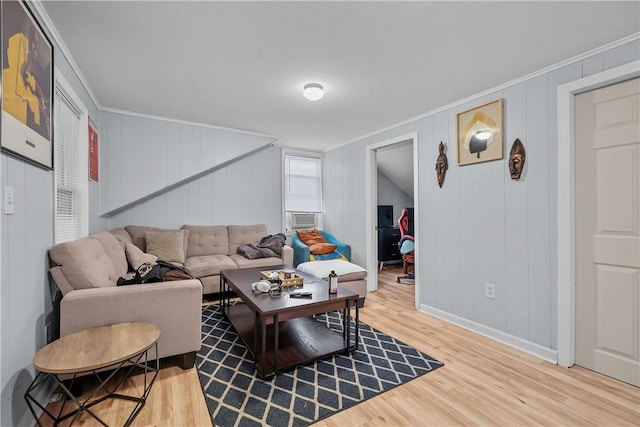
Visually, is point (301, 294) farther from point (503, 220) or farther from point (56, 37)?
point (56, 37)

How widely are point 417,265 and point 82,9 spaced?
3.58 m

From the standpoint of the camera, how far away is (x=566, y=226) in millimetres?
2191

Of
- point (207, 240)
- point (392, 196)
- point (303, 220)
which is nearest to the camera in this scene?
point (207, 240)

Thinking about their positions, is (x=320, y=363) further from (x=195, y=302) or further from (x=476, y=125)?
(x=476, y=125)

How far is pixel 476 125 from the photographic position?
280cm

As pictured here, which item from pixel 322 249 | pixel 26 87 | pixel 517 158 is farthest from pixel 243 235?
pixel 517 158

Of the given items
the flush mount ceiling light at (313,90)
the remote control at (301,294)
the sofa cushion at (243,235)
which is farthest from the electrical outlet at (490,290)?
the sofa cushion at (243,235)

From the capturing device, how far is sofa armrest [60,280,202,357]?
5.76 ft

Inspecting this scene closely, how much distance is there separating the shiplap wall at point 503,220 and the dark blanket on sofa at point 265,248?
196 centimetres

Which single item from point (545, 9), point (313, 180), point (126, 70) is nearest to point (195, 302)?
point (126, 70)

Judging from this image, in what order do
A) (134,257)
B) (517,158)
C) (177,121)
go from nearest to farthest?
1. (517,158)
2. (134,257)
3. (177,121)

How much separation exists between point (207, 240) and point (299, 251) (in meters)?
1.36

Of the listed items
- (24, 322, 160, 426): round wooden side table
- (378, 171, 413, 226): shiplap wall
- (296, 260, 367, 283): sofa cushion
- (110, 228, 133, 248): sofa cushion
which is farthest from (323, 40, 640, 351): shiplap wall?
(110, 228, 133, 248): sofa cushion

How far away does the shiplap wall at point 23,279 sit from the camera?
134 centimetres
